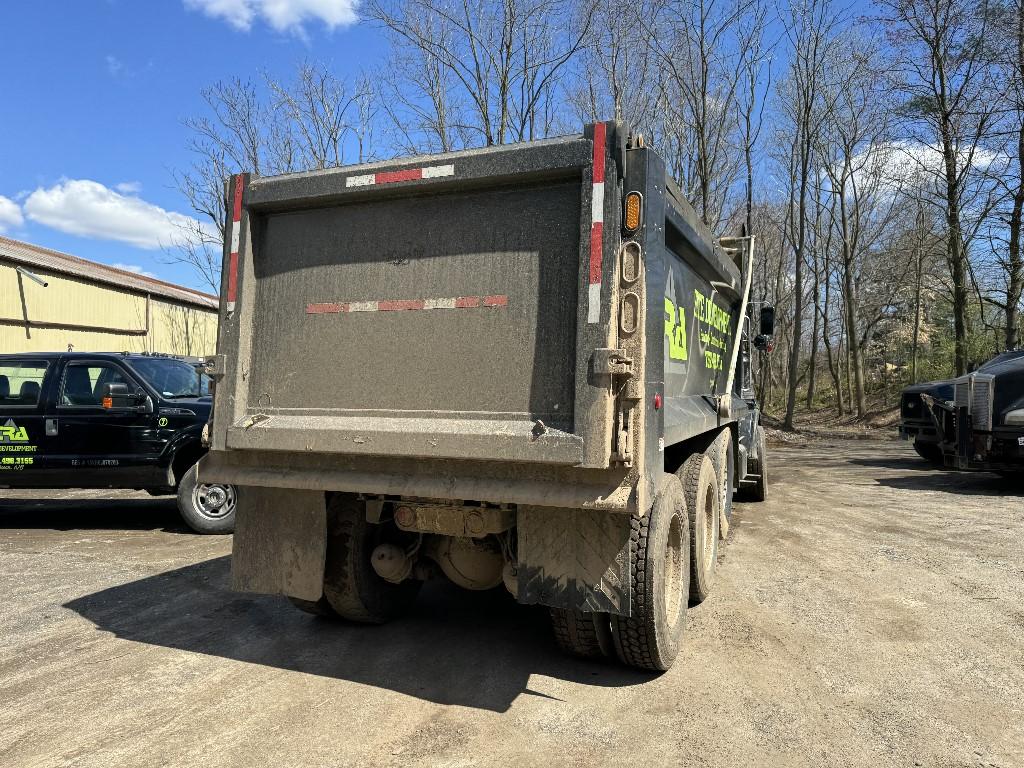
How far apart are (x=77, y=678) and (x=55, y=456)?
16.1 ft

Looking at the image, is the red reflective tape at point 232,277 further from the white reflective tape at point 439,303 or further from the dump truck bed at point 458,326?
the white reflective tape at point 439,303

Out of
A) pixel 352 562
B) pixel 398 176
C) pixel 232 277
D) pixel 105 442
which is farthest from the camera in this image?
pixel 105 442

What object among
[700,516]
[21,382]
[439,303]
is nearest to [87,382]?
[21,382]

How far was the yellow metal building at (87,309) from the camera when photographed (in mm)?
19531

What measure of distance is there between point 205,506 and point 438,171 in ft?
18.7

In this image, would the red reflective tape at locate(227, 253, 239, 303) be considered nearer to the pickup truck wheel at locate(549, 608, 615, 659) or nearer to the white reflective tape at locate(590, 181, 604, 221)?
the white reflective tape at locate(590, 181, 604, 221)

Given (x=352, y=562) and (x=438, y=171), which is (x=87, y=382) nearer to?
(x=352, y=562)

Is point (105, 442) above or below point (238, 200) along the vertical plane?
below

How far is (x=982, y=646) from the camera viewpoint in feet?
14.1

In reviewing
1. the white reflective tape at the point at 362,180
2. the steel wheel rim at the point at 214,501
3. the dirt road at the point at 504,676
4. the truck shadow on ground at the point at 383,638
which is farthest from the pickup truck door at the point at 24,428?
the white reflective tape at the point at 362,180

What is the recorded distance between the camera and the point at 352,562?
4312mm

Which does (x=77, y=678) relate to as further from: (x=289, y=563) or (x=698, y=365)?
(x=698, y=365)

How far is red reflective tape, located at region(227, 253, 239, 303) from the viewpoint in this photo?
13.0 ft

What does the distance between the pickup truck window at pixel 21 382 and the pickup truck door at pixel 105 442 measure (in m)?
0.32
